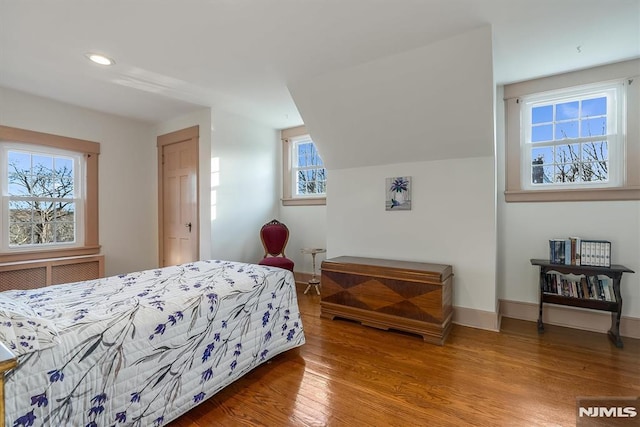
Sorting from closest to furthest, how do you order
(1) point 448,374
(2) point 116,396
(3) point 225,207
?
(2) point 116,396, (1) point 448,374, (3) point 225,207

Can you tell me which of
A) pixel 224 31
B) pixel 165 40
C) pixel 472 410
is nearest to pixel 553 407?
pixel 472 410

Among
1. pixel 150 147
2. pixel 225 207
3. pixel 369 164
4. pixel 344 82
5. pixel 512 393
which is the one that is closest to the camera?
pixel 512 393

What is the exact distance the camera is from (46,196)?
11.4ft

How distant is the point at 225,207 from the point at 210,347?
2.43m

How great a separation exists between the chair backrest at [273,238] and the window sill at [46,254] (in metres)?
2.13

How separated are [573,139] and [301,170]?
10.8 feet

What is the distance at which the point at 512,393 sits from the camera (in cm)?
179

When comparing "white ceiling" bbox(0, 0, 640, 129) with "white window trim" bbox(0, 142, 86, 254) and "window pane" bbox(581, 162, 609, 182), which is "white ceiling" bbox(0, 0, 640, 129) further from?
"window pane" bbox(581, 162, 609, 182)

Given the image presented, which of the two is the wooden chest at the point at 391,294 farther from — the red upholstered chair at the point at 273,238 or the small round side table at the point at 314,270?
the red upholstered chair at the point at 273,238

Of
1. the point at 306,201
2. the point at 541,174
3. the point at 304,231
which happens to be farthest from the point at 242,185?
the point at 541,174

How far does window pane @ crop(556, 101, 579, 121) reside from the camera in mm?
2859

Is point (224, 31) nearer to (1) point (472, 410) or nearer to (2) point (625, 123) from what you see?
(1) point (472, 410)

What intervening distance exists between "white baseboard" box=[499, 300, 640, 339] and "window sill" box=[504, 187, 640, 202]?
3.42ft

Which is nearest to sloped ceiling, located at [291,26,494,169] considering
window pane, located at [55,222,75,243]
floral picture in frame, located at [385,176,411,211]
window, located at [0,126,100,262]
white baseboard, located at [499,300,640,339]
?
floral picture in frame, located at [385,176,411,211]
